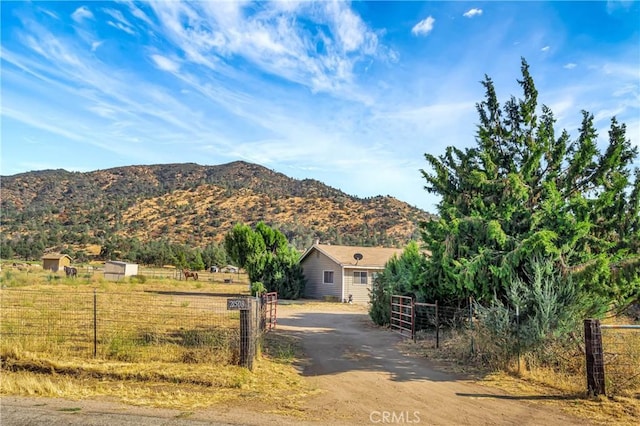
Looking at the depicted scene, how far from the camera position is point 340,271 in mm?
31516

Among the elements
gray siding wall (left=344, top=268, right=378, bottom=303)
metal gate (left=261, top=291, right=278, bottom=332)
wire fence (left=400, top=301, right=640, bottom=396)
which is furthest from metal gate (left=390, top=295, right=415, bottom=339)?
gray siding wall (left=344, top=268, right=378, bottom=303)

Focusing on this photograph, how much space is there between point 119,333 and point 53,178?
342 ft

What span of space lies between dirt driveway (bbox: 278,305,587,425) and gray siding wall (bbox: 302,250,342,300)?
59.2 ft

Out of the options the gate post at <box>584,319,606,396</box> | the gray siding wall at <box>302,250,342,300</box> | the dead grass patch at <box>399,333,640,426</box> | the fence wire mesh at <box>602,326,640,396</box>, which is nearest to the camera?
the dead grass patch at <box>399,333,640,426</box>

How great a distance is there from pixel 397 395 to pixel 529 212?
652cm

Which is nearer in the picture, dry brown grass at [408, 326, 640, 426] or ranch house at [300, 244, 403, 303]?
dry brown grass at [408, 326, 640, 426]

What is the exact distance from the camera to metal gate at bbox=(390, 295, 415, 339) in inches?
605

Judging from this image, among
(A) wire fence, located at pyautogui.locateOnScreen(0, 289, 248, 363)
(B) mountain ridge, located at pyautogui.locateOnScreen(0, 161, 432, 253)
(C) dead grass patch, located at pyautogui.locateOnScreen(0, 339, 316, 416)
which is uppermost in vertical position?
(B) mountain ridge, located at pyautogui.locateOnScreen(0, 161, 432, 253)

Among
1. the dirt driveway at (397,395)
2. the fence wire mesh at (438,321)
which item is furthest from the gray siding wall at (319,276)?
the dirt driveway at (397,395)

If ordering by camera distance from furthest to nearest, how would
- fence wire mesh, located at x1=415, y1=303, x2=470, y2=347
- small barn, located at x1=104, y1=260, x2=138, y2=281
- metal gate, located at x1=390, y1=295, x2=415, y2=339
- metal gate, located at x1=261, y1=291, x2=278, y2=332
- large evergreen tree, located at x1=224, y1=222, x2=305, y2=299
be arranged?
small barn, located at x1=104, y1=260, x2=138, y2=281, large evergreen tree, located at x1=224, y1=222, x2=305, y2=299, metal gate, located at x1=390, y1=295, x2=415, y2=339, metal gate, located at x1=261, y1=291, x2=278, y2=332, fence wire mesh, located at x1=415, y1=303, x2=470, y2=347

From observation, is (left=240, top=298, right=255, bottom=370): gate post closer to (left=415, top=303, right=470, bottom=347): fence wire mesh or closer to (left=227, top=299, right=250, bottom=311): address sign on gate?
(left=227, top=299, right=250, bottom=311): address sign on gate

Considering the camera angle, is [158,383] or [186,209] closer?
[158,383]

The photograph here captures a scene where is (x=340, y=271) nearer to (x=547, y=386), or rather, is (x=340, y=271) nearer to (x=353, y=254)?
(x=353, y=254)

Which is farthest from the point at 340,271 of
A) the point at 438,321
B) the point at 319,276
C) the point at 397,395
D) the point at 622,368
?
the point at 397,395
